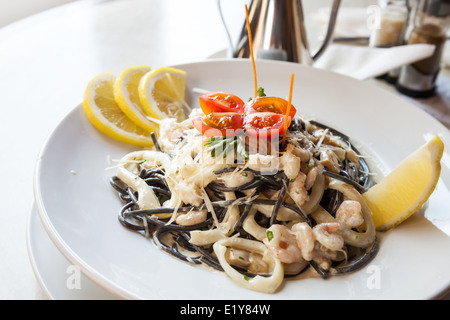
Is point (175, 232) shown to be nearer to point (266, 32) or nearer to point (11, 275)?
point (11, 275)

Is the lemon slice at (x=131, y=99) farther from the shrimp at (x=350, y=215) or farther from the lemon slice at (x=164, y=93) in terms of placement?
the shrimp at (x=350, y=215)

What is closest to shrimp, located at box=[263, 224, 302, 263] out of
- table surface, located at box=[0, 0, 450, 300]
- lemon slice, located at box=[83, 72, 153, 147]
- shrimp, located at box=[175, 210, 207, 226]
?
shrimp, located at box=[175, 210, 207, 226]

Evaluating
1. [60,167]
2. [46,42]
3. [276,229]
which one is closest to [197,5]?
[46,42]

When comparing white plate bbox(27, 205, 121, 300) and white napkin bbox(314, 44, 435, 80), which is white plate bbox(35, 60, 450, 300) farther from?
white napkin bbox(314, 44, 435, 80)

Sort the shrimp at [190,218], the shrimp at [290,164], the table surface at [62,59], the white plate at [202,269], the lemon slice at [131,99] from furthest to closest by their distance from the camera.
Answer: the lemon slice at [131,99] → the table surface at [62,59] → the shrimp at [190,218] → the shrimp at [290,164] → the white plate at [202,269]

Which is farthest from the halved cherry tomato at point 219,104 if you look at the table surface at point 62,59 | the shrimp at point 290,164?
the table surface at point 62,59

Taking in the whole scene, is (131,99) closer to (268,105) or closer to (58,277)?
(268,105)
